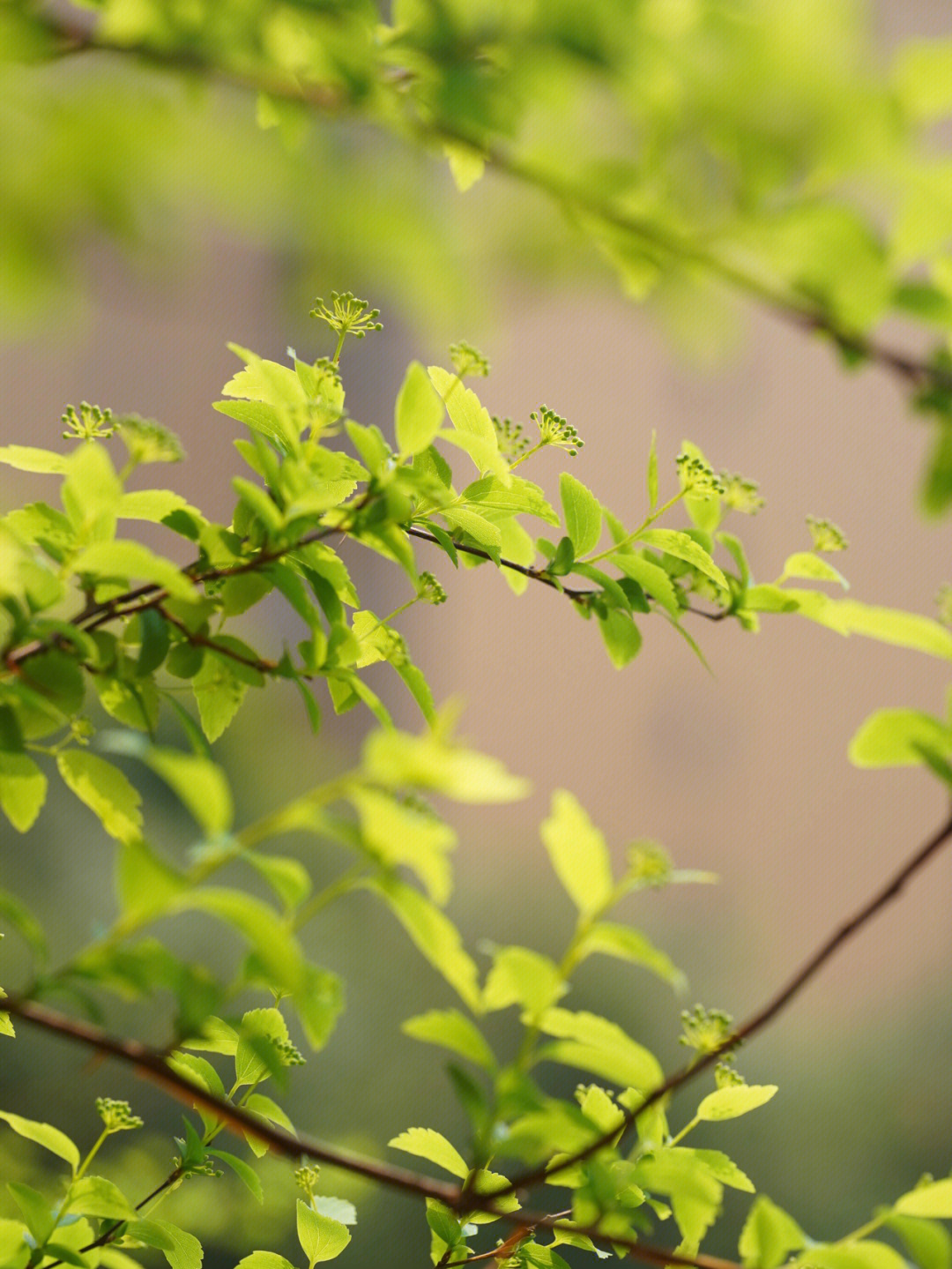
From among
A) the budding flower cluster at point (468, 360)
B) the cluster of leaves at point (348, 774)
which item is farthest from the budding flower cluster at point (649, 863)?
the budding flower cluster at point (468, 360)

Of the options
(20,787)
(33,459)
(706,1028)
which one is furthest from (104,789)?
(706,1028)

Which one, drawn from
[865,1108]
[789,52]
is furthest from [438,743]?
[865,1108]

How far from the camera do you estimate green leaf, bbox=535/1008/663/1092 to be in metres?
0.34

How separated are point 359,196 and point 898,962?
15.5 ft

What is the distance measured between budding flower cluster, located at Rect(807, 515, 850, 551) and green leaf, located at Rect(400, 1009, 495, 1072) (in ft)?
0.99

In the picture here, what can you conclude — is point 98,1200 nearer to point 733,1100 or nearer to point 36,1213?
point 36,1213

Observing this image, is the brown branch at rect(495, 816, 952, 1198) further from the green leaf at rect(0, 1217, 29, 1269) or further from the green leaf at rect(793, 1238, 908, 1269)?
the green leaf at rect(0, 1217, 29, 1269)

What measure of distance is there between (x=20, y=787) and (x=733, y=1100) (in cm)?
30

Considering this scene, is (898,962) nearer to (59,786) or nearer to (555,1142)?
(59,786)

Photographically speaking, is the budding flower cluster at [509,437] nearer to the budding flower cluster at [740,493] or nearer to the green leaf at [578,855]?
the budding flower cluster at [740,493]

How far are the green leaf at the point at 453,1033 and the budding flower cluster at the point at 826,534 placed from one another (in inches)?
11.8

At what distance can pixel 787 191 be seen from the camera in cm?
26

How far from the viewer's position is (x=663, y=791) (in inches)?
193

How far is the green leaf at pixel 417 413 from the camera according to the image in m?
0.43
